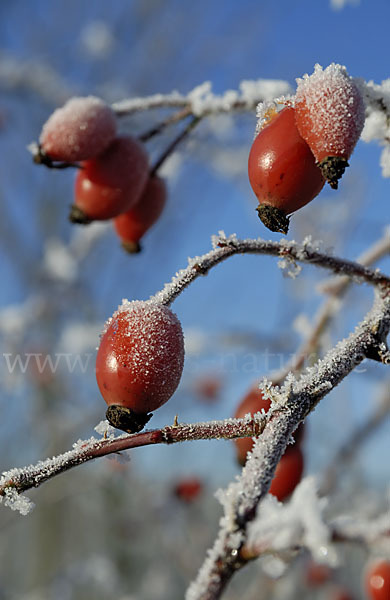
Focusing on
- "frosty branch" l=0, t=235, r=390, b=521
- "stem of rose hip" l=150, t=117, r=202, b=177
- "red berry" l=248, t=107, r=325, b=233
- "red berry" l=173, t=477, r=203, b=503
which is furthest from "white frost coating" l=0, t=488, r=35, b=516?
"red berry" l=173, t=477, r=203, b=503

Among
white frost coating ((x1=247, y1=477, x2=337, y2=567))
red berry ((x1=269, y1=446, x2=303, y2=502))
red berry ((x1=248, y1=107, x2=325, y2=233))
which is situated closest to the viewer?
white frost coating ((x1=247, y1=477, x2=337, y2=567))

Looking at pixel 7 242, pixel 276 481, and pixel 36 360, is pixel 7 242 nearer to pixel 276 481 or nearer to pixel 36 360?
pixel 36 360

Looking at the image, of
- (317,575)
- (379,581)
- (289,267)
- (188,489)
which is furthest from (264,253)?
(317,575)

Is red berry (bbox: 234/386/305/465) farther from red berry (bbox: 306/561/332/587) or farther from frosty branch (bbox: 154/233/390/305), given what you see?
red berry (bbox: 306/561/332/587)

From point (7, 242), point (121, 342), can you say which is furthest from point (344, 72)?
point (7, 242)

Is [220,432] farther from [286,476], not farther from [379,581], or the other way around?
[379,581]

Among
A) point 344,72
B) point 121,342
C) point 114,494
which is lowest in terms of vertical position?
point 121,342
